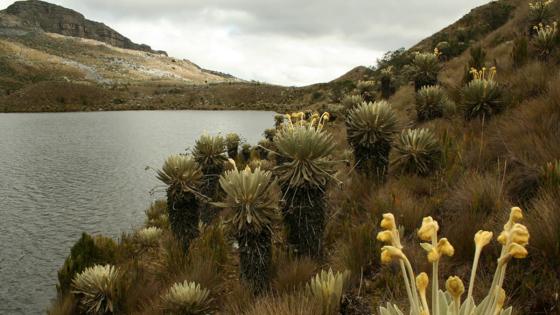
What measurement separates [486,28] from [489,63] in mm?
12165

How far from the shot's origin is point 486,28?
22.3 m

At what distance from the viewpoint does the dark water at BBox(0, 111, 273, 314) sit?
8.27 metres

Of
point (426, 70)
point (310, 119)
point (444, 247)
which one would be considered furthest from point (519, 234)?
point (426, 70)

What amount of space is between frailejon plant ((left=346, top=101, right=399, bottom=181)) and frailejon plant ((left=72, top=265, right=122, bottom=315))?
4728mm

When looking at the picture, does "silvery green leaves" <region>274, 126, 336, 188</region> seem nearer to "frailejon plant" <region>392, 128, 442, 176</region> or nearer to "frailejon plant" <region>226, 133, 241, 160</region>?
"frailejon plant" <region>392, 128, 442, 176</region>

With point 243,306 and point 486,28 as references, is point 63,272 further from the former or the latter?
point 486,28

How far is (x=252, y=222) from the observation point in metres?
5.45

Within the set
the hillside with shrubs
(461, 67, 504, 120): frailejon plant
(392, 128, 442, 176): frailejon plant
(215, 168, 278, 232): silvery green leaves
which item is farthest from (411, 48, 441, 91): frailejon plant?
(215, 168, 278, 232): silvery green leaves

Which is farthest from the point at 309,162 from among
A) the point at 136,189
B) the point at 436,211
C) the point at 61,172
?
the point at 61,172

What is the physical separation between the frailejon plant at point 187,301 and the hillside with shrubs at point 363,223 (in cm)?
2

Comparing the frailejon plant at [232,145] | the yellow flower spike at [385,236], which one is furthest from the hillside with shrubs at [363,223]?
the frailejon plant at [232,145]

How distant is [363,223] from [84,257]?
510cm

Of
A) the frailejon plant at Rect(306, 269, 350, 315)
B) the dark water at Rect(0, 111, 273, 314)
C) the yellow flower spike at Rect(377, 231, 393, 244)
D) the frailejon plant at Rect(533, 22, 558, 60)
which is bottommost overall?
the dark water at Rect(0, 111, 273, 314)

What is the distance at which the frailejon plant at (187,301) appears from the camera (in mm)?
5266
